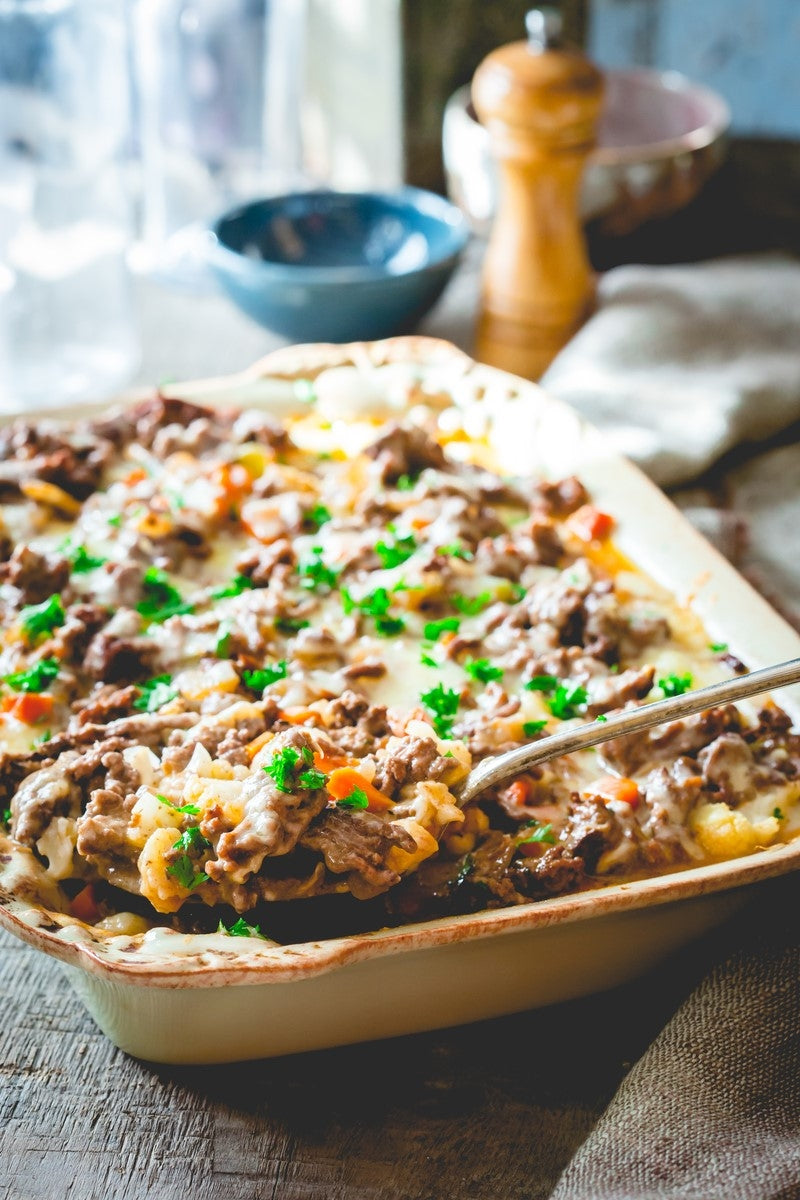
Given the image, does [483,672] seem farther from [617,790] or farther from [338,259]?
[338,259]

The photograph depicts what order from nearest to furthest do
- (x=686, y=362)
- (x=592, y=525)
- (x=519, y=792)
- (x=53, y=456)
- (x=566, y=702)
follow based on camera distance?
(x=519, y=792)
(x=566, y=702)
(x=592, y=525)
(x=53, y=456)
(x=686, y=362)

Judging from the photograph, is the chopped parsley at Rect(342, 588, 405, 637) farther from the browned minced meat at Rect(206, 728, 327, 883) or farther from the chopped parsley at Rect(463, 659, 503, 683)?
the browned minced meat at Rect(206, 728, 327, 883)

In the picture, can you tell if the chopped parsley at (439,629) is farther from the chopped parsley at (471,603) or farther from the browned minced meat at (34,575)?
the browned minced meat at (34,575)

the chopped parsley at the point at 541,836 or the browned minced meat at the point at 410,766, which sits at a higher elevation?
the browned minced meat at the point at 410,766

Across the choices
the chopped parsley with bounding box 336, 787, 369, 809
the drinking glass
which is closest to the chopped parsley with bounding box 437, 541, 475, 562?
the chopped parsley with bounding box 336, 787, 369, 809

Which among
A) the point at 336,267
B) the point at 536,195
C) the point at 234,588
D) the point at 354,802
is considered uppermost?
the point at 536,195

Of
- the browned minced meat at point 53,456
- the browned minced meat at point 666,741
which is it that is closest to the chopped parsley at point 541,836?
the browned minced meat at point 666,741

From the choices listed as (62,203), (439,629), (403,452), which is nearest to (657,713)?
(439,629)

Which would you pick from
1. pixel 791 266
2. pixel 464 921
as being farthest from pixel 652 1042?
pixel 791 266
